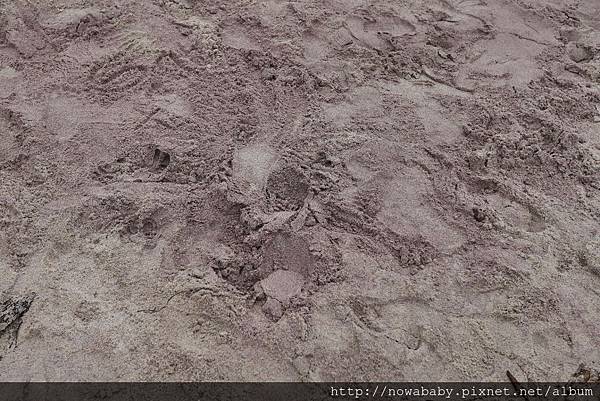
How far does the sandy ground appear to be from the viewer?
1.80 meters

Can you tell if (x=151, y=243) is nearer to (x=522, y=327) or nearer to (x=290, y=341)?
(x=290, y=341)

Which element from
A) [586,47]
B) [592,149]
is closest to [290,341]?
[592,149]

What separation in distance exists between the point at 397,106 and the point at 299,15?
2.79 feet

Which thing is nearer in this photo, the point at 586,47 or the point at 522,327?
the point at 522,327

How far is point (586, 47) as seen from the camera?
10.1 ft

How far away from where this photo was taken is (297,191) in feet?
7.34

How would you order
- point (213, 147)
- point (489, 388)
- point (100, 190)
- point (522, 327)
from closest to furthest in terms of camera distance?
point (489, 388)
point (522, 327)
point (100, 190)
point (213, 147)

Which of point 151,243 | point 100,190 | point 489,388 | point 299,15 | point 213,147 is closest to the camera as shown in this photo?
point 489,388

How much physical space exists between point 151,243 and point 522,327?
1.38m

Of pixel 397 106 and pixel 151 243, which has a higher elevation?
pixel 397 106

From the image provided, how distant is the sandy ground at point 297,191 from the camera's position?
1797 mm

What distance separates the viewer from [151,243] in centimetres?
205

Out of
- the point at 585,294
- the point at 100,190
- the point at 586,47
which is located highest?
the point at 586,47

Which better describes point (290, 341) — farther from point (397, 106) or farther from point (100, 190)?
point (397, 106)
